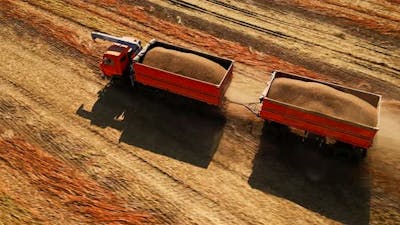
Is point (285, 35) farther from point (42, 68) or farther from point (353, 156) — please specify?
point (42, 68)

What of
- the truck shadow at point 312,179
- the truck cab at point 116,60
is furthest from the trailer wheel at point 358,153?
the truck cab at point 116,60

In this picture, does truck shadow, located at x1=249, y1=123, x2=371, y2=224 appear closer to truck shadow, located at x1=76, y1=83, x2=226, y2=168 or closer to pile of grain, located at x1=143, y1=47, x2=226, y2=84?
truck shadow, located at x1=76, y1=83, x2=226, y2=168

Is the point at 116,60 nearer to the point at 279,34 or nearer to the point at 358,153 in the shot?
the point at 279,34

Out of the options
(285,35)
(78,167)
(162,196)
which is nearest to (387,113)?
(285,35)

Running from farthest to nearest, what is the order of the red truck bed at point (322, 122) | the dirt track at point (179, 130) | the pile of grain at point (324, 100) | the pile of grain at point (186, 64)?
the pile of grain at point (186, 64) → the pile of grain at point (324, 100) → the red truck bed at point (322, 122) → the dirt track at point (179, 130)

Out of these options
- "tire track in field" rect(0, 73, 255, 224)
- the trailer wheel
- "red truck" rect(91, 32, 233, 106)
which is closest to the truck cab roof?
→ "red truck" rect(91, 32, 233, 106)

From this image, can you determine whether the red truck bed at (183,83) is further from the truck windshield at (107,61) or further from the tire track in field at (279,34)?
the tire track in field at (279,34)

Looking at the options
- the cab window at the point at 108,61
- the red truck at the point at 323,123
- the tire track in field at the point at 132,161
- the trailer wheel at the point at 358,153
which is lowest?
the tire track in field at the point at 132,161
